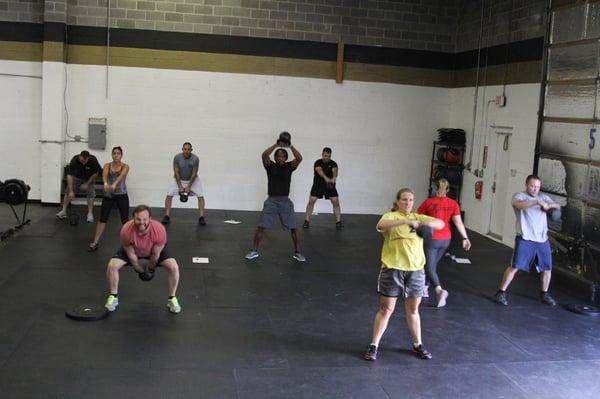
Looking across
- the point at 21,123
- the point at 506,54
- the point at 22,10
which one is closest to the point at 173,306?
the point at 21,123

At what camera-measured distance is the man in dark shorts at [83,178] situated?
11664mm

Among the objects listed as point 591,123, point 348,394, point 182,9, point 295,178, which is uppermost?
point 182,9

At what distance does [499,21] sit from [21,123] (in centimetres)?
998

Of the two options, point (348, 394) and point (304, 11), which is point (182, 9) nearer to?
point (304, 11)

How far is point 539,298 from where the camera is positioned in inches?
325

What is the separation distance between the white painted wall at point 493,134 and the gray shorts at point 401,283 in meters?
6.16

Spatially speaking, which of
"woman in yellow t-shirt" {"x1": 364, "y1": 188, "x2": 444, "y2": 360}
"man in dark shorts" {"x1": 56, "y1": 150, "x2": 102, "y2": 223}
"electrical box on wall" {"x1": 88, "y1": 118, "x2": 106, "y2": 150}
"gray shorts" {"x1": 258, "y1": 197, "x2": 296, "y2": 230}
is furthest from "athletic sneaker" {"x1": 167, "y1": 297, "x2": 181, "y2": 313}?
"electrical box on wall" {"x1": 88, "y1": 118, "x2": 106, "y2": 150}

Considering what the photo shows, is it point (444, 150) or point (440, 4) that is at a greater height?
point (440, 4)

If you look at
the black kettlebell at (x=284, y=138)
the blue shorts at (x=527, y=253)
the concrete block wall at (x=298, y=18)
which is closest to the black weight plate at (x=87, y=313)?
the black kettlebell at (x=284, y=138)

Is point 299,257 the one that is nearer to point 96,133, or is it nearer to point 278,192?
point 278,192

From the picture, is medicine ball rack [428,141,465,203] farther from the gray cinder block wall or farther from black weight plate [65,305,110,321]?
black weight plate [65,305,110,321]

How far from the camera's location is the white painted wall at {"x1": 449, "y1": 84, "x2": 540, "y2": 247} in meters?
11.2

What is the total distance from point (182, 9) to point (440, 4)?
5706 mm

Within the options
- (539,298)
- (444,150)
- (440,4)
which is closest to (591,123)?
(539,298)
